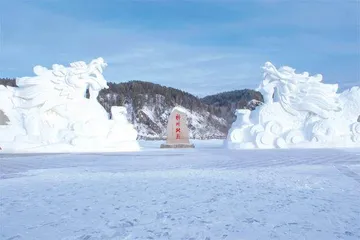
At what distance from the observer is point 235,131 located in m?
19.1

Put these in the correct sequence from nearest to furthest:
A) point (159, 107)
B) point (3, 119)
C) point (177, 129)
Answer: point (3, 119)
point (177, 129)
point (159, 107)

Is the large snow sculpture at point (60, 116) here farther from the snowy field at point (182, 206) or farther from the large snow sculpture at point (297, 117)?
the snowy field at point (182, 206)

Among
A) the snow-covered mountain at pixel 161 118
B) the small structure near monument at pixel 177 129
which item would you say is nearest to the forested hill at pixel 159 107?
the snow-covered mountain at pixel 161 118

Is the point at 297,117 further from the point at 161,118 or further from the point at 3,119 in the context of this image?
the point at 161,118

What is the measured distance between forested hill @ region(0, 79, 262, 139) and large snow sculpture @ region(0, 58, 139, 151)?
36.0 metres

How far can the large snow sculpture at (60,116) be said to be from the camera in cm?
1688

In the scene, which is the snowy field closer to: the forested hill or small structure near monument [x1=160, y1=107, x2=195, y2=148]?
small structure near monument [x1=160, y1=107, x2=195, y2=148]

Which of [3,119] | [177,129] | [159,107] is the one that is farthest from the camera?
[159,107]

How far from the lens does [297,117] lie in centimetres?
1919

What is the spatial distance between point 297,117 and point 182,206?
15003 mm

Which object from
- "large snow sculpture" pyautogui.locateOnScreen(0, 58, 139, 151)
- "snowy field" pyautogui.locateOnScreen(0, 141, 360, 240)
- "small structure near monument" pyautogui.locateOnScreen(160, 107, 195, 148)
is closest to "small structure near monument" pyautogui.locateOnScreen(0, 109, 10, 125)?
"large snow sculpture" pyautogui.locateOnScreen(0, 58, 139, 151)

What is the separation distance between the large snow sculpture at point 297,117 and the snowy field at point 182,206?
10428 millimetres

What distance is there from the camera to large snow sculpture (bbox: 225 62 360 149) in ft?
60.7

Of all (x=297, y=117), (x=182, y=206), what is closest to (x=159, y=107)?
(x=297, y=117)
